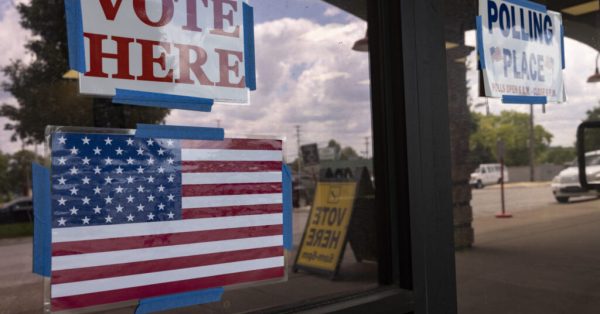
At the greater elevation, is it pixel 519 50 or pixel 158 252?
pixel 519 50

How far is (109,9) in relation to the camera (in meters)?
1.57

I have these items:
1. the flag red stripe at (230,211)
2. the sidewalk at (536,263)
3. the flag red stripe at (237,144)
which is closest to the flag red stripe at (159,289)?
the flag red stripe at (230,211)

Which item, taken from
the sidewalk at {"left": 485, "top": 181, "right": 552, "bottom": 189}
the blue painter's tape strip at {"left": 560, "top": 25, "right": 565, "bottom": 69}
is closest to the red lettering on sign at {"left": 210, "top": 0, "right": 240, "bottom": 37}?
the sidewalk at {"left": 485, "top": 181, "right": 552, "bottom": 189}

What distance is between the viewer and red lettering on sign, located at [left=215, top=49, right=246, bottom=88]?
5.82ft

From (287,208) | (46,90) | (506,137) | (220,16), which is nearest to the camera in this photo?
(46,90)

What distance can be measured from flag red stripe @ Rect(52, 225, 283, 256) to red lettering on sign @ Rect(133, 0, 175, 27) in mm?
715

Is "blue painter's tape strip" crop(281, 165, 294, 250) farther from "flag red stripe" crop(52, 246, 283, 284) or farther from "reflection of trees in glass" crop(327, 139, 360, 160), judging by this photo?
"reflection of trees in glass" crop(327, 139, 360, 160)

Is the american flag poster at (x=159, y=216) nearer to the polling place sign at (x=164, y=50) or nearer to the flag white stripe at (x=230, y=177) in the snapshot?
the flag white stripe at (x=230, y=177)

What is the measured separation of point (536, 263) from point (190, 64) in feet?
7.46

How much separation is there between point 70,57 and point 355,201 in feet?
4.59

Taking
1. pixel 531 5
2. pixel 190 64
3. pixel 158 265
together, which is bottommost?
pixel 158 265

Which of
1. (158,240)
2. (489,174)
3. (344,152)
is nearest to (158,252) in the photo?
(158,240)

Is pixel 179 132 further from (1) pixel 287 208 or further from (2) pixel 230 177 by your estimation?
(1) pixel 287 208

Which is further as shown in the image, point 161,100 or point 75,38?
point 161,100
